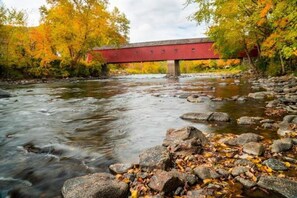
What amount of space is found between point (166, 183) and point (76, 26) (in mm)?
28112

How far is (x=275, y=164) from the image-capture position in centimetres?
334

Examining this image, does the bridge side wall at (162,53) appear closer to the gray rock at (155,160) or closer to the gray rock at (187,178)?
the gray rock at (155,160)

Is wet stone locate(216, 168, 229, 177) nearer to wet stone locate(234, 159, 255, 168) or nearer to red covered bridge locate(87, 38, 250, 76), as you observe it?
wet stone locate(234, 159, 255, 168)

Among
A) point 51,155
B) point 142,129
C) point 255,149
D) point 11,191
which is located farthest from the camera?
point 142,129

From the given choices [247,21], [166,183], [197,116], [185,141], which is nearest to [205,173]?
[166,183]

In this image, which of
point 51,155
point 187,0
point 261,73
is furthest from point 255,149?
point 261,73

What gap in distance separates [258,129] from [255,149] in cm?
152

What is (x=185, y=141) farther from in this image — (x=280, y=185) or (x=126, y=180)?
(x=280, y=185)

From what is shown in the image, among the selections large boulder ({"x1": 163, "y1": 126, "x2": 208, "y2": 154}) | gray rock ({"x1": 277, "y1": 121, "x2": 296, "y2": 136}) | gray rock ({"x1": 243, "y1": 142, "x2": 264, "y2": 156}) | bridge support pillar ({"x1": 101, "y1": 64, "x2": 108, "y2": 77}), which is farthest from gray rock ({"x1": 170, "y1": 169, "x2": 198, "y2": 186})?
bridge support pillar ({"x1": 101, "y1": 64, "x2": 108, "y2": 77})

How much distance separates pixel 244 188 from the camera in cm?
286

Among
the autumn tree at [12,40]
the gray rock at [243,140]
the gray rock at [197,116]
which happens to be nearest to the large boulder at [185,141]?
the gray rock at [243,140]

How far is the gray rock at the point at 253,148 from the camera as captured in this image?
3.70 metres

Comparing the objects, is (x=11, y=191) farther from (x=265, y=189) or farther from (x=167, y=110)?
(x=167, y=110)

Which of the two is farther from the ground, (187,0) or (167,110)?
(187,0)
